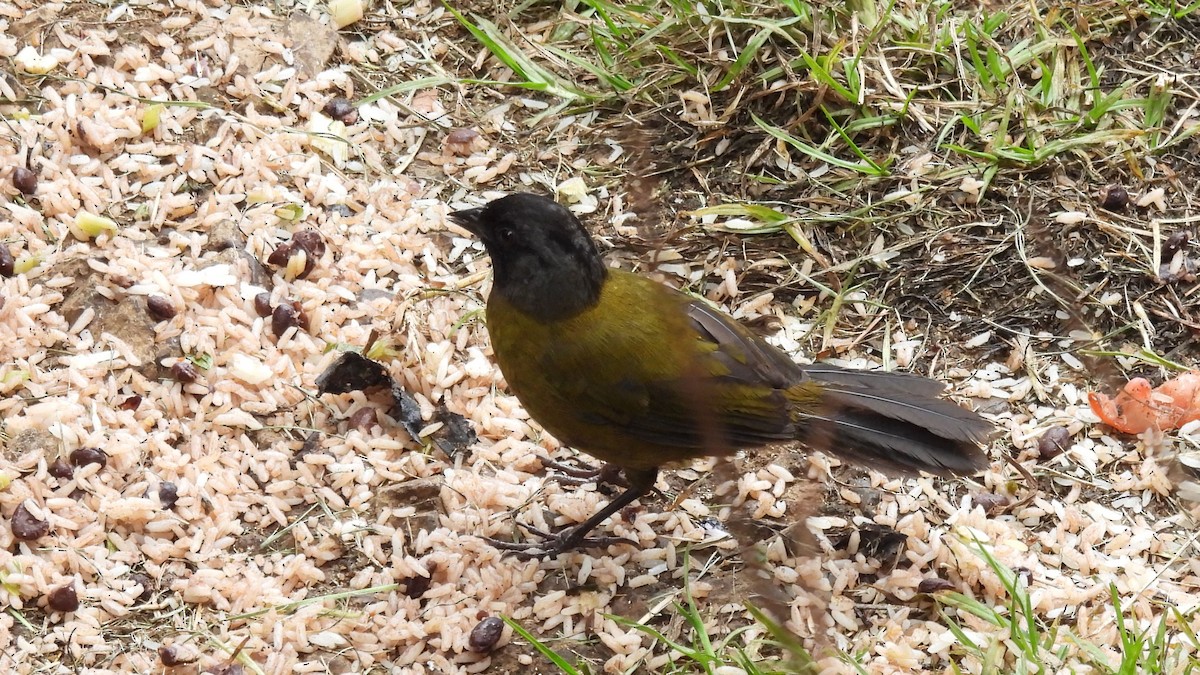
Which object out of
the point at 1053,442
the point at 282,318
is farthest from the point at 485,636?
the point at 1053,442

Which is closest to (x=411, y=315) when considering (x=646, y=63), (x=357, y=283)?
(x=357, y=283)

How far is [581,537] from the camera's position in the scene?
3.92 meters

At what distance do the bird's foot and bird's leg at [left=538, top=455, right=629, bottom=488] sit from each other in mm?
249

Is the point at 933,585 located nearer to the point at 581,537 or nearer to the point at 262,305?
the point at 581,537

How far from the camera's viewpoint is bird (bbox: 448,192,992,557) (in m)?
3.61

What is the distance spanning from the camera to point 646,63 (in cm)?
524

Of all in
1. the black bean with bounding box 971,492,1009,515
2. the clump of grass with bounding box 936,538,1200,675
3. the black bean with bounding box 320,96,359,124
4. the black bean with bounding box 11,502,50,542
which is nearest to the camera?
the clump of grass with bounding box 936,538,1200,675

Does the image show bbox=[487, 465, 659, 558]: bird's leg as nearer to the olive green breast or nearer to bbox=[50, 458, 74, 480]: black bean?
the olive green breast

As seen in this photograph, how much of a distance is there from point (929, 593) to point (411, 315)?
2.01m

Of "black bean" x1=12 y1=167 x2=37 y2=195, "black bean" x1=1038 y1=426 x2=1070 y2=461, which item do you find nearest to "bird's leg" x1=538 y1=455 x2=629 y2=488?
"black bean" x1=1038 y1=426 x2=1070 y2=461

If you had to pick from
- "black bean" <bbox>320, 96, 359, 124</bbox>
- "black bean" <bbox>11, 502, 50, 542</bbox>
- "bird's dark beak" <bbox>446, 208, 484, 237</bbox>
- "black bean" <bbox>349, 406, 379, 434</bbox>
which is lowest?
"black bean" <bbox>349, 406, 379, 434</bbox>

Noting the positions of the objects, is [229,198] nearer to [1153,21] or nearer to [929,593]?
[929,593]

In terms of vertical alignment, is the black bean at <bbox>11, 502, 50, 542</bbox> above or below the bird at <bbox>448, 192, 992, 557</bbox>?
below

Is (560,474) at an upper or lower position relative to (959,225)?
lower
